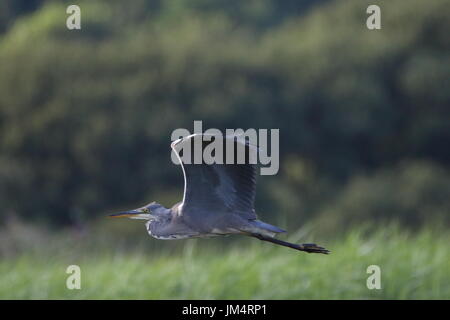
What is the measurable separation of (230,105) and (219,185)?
21.0 meters

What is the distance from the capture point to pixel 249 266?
11867mm

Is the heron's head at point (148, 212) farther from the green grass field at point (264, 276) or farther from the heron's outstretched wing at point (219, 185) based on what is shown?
the green grass field at point (264, 276)

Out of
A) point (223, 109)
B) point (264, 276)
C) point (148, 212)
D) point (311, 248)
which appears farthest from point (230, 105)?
point (311, 248)

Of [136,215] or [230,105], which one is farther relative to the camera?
[230,105]

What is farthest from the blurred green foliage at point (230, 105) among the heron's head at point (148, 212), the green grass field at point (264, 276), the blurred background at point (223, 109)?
the heron's head at point (148, 212)

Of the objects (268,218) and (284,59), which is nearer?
(268,218)

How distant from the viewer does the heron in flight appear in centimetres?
512

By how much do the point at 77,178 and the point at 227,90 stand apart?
5282 mm

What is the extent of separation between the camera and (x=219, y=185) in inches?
206

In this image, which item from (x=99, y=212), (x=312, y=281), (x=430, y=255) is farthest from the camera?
(x=99, y=212)

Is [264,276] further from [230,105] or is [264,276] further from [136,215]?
[230,105]

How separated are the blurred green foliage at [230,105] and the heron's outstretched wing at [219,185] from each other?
58.3 feet
